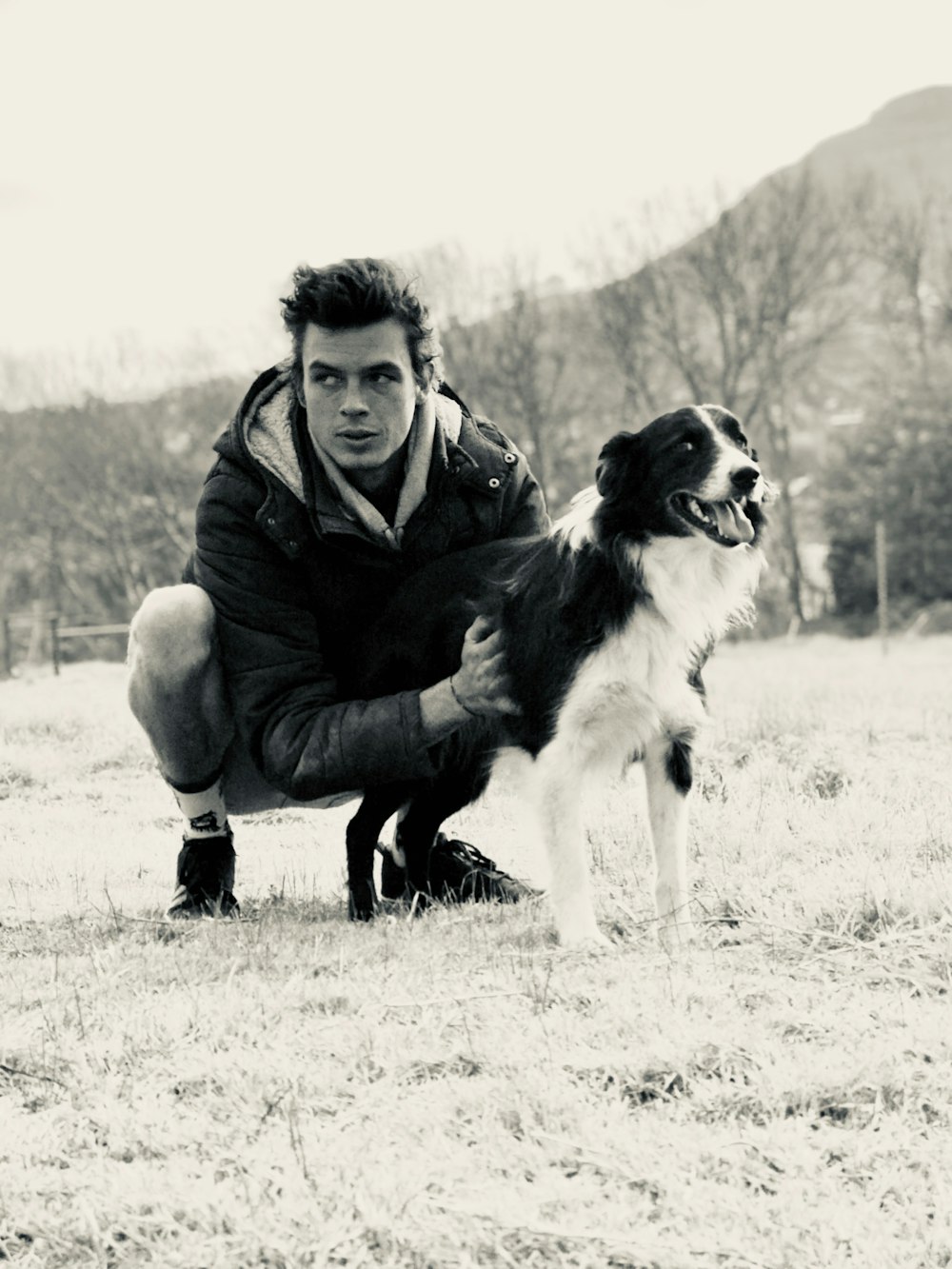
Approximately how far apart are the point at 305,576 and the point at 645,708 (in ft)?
3.41

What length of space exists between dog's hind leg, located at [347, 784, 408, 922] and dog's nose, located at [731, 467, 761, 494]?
1341mm

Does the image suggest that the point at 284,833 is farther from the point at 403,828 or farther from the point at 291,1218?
the point at 291,1218

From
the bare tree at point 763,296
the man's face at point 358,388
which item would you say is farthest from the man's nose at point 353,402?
the bare tree at point 763,296

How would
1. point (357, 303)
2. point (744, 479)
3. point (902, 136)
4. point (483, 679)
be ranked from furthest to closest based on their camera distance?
point (902, 136)
point (357, 303)
point (483, 679)
point (744, 479)

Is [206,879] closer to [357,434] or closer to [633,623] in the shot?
[357,434]

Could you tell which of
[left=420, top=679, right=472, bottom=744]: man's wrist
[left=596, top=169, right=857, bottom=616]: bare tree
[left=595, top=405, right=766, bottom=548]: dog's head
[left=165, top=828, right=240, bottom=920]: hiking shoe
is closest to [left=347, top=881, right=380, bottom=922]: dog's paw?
[left=165, top=828, right=240, bottom=920]: hiking shoe

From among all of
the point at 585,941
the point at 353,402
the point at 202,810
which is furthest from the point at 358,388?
the point at 585,941

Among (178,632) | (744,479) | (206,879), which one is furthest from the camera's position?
(206,879)

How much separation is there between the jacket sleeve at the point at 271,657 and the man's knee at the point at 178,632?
42mm

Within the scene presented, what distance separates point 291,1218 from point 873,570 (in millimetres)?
25743

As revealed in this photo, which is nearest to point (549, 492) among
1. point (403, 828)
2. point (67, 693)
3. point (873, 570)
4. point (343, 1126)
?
point (873, 570)

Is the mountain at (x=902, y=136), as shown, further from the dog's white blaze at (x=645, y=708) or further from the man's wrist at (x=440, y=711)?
the man's wrist at (x=440, y=711)

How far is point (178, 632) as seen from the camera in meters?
3.98

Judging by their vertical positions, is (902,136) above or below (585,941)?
above
